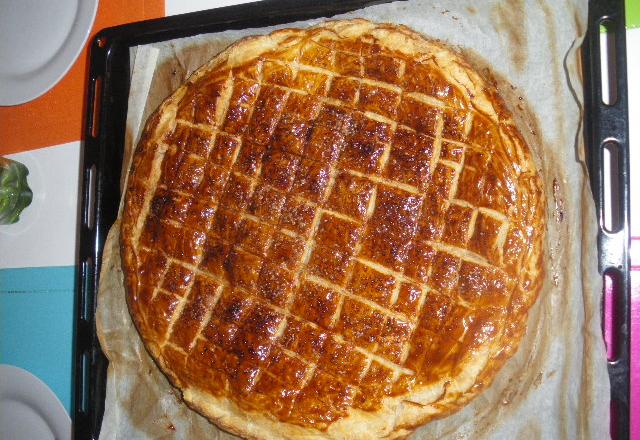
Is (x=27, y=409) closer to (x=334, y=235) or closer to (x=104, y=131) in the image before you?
(x=104, y=131)

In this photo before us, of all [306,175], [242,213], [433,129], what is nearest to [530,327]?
[433,129]

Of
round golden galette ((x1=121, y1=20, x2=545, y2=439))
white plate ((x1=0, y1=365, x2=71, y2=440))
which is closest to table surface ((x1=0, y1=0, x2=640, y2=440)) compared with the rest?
white plate ((x1=0, y1=365, x2=71, y2=440))

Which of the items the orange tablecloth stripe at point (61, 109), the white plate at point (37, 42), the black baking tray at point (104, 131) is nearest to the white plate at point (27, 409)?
the black baking tray at point (104, 131)

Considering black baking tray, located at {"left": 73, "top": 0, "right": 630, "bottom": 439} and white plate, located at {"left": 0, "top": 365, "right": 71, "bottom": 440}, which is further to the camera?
white plate, located at {"left": 0, "top": 365, "right": 71, "bottom": 440}

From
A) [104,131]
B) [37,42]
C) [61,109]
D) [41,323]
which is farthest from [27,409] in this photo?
[37,42]

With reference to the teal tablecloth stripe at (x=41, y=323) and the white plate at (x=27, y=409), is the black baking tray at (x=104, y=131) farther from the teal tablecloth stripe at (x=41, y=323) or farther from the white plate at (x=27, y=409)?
the teal tablecloth stripe at (x=41, y=323)

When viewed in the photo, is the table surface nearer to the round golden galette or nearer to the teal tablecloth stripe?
the teal tablecloth stripe

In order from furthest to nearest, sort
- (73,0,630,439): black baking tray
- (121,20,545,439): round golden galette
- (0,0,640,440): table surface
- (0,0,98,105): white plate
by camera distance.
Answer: (0,0,640,440): table surface → (0,0,98,105): white plate → (73,0,630,439): black baking tray → (121,20,545,439): round golden galette
